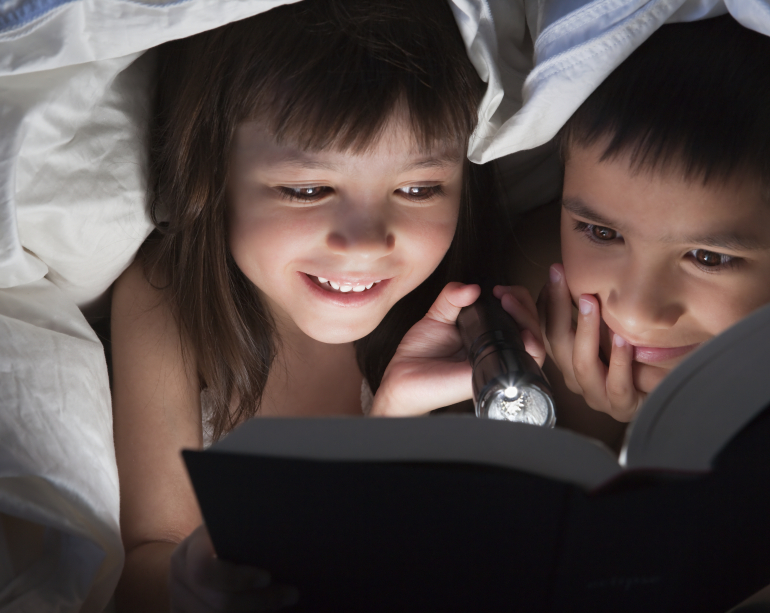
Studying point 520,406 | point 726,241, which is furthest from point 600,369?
point 520,406

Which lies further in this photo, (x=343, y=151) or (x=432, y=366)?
(x=432, y=366)

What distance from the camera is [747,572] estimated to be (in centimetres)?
58

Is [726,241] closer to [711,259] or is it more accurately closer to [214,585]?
[711,259]

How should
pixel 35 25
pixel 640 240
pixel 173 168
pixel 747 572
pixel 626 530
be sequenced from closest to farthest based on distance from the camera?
pixel 626 530 < pixel 747 572 < pixel 35 25 < pixel 640 240 < pixel 173 168

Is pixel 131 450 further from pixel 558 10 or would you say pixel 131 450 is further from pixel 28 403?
pixel 558 10

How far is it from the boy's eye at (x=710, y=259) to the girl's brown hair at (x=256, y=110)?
33 centimetres

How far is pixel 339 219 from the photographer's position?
0.84m

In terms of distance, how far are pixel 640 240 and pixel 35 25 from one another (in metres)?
0.74

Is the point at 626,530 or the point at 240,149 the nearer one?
the point at 626,530

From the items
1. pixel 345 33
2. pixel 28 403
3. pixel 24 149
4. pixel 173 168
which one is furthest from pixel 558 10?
pixel 28 403

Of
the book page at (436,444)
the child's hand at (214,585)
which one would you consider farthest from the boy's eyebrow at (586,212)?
the child's hand at (214,585)

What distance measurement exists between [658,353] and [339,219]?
48 centimetres

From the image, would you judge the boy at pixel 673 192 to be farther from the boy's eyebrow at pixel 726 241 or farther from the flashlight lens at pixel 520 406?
the flashlight lens at pixel 520 406

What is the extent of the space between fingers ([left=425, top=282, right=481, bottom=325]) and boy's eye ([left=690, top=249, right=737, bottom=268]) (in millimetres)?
278
